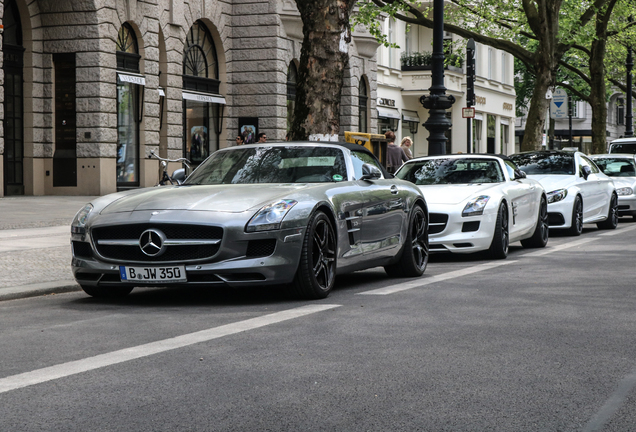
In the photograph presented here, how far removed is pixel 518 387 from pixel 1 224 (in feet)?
40.8

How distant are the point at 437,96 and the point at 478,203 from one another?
734 cm

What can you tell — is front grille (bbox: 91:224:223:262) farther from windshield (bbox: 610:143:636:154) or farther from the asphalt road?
windshield (bbox: 610:143:636:154)

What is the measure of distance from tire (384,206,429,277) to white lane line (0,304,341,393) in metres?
2.62

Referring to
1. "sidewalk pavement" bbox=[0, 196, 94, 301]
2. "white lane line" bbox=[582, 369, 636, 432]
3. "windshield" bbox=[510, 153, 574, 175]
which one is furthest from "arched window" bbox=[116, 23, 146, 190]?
"white lane line" bbox=[582, 369, 636, 432]

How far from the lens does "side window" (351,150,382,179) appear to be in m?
9.70

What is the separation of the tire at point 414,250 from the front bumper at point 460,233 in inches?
64.3

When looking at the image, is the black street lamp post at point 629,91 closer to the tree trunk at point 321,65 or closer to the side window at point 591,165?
the side window at point 591,165

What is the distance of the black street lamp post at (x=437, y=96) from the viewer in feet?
63.2

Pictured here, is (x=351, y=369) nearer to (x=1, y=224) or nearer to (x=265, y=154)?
(x=265, y=154)

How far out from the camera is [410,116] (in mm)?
48375

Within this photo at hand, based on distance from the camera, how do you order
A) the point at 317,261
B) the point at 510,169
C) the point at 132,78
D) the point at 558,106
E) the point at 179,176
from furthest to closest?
1. the point at 558,106
2. the point at 132,78
3. the point at 510,169
4. the point at 179,176
5. the point at 317,261

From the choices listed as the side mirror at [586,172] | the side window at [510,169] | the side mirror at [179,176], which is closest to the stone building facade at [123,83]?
the side mirror at [586,172]

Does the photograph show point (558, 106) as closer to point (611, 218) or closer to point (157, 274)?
point (611, 218)

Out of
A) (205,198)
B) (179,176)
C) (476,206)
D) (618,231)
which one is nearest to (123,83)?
(618,231)
